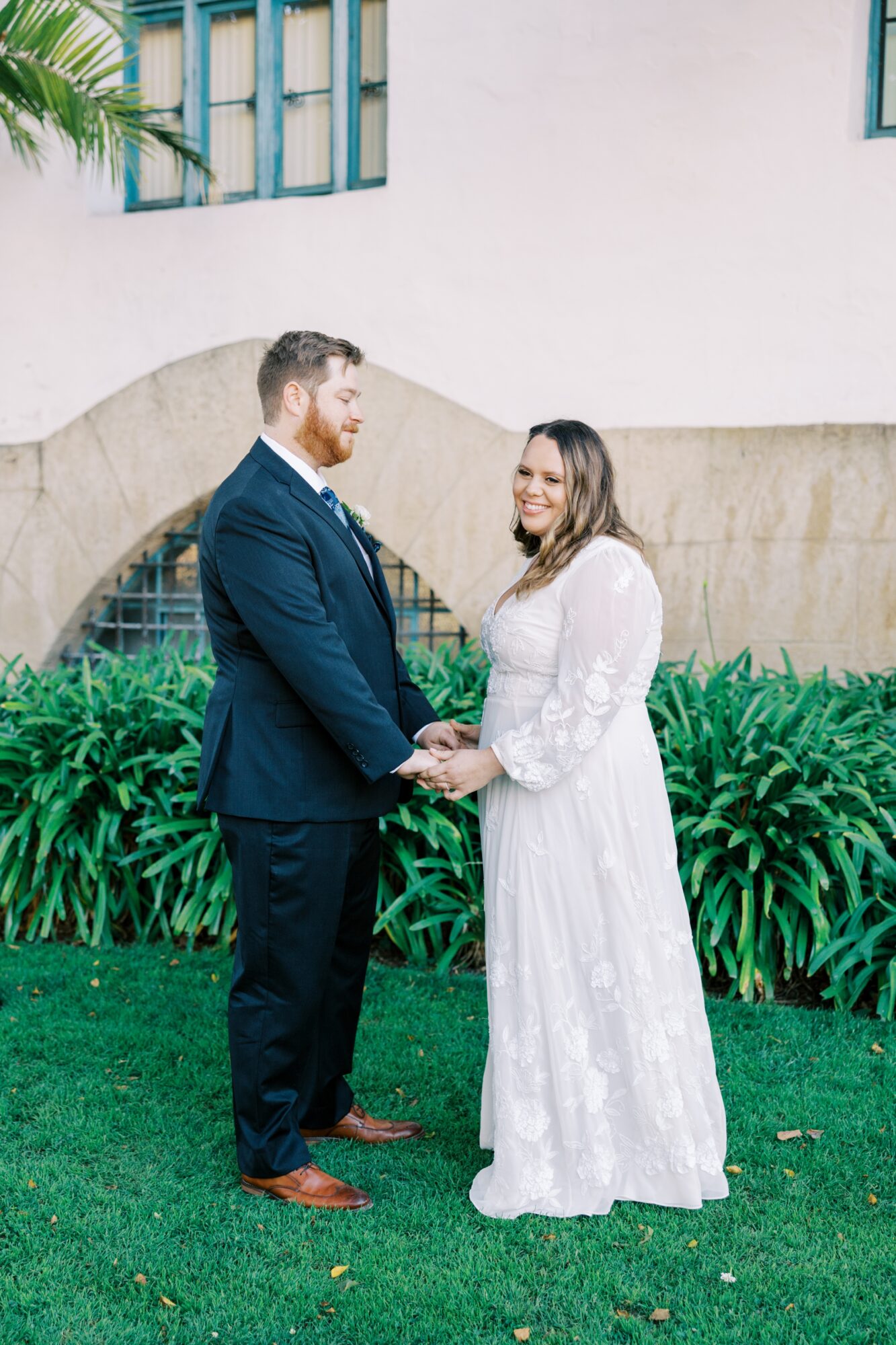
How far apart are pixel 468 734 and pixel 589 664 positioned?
79 centimetres

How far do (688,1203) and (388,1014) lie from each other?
5.39ft

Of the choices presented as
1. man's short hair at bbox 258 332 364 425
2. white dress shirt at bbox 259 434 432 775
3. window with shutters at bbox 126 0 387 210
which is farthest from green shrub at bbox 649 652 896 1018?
window with shutters at bbox 126 0 387 210

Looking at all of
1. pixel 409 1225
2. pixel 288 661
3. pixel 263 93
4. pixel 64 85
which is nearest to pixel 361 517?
pixel 288 661

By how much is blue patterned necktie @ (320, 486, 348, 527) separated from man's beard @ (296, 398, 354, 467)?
76mm

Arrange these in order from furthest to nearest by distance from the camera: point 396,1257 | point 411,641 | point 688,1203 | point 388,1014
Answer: point 411,641 < point 388,1014 < point 688,1203 < point 396,1257

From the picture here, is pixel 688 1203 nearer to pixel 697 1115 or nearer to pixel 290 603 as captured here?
pixel 697 1115

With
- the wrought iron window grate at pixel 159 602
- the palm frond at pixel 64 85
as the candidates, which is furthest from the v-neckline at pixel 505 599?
the palm frond at pixel 64 85

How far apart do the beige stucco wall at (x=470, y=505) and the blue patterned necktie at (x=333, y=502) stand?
137 inches

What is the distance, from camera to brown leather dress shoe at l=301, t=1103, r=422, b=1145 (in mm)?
3482

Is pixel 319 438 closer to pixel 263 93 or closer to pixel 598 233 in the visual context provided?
pixel 598 233

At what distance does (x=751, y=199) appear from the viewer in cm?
616

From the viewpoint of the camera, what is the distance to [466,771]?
9.95ft

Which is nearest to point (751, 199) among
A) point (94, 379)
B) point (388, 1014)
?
point (94, 379)

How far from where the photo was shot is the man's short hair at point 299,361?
10.0 feet
